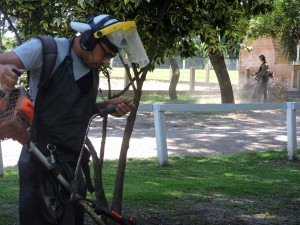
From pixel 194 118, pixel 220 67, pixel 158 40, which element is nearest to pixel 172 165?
pixel 158 40

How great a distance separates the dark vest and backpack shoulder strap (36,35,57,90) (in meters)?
0.03

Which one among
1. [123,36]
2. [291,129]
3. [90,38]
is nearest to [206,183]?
[291,129]

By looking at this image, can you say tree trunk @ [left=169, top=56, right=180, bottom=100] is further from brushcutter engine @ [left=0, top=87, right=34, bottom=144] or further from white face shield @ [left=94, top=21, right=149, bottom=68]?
brushcutter engine @ [left=0, top=87, right=34, bottom=144]

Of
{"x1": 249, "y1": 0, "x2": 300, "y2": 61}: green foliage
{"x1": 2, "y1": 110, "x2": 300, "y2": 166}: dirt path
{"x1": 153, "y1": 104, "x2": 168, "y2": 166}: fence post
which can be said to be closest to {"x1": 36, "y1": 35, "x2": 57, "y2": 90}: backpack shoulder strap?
{"x1": 153, "y1": 104, "x2": 168, "y2": 166}: fence post

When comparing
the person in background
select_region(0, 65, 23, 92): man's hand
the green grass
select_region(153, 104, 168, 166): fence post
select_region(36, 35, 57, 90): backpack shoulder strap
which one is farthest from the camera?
→ the person in background

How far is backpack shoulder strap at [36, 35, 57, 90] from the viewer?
145 inches

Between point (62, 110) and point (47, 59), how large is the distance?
309mm

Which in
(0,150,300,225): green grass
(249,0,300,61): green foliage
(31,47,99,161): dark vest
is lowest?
(0,150,300,225): green grass

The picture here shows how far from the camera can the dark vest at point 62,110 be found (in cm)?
377

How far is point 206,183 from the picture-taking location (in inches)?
333

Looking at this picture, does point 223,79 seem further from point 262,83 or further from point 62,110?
point 62,110

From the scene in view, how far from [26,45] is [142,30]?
77.7 inches

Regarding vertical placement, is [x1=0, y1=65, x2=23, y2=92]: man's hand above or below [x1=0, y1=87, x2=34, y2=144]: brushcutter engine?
above

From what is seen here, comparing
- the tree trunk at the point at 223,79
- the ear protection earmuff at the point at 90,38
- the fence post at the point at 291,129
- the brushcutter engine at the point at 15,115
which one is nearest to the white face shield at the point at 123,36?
the ear protection earmuff at the point at 90,38
